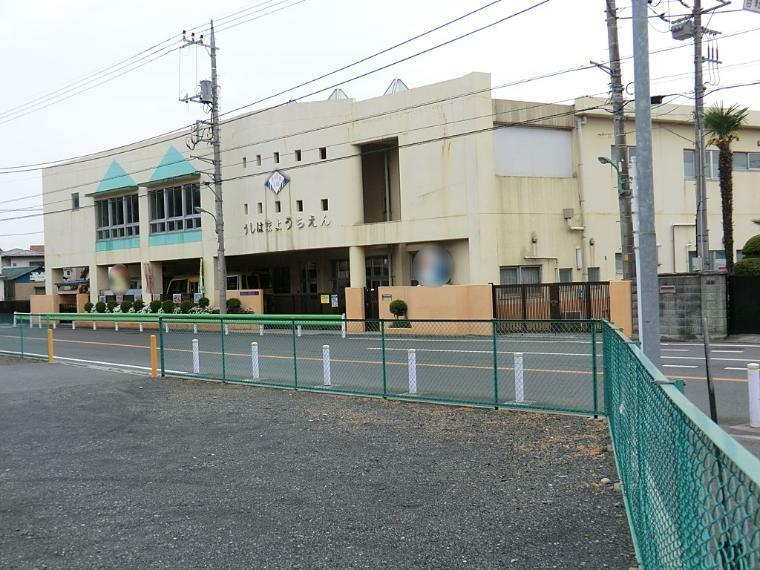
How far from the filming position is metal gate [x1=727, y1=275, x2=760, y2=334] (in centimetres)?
2300

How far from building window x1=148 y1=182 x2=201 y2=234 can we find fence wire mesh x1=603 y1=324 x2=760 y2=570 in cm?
3800

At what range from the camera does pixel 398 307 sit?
2975 cm

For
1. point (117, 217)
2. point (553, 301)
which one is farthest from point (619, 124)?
point (117, 217)

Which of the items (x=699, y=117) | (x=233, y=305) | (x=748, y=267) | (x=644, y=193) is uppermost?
(x=699, y=117)

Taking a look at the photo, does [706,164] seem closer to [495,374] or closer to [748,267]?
[748,267]

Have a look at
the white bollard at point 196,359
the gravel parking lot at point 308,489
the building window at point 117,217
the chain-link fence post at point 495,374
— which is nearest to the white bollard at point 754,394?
the gravel parking lot at point 308,489

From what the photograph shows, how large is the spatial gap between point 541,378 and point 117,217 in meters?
41.7

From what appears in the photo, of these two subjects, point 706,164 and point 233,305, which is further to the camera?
point 233,305

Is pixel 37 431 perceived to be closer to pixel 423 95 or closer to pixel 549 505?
pixel 549 505

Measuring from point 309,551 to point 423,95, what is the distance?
26404 mm

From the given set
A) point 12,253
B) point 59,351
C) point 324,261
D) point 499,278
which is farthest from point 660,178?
point 12,253

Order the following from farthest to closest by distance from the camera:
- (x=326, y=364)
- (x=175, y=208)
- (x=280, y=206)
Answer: (x=175, y=208)
(x=280, y=206)
(x=326, y=364)

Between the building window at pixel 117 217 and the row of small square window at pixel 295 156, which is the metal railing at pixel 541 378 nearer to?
the row of small square window at pixel 295 156

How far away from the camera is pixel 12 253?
8794 cm
